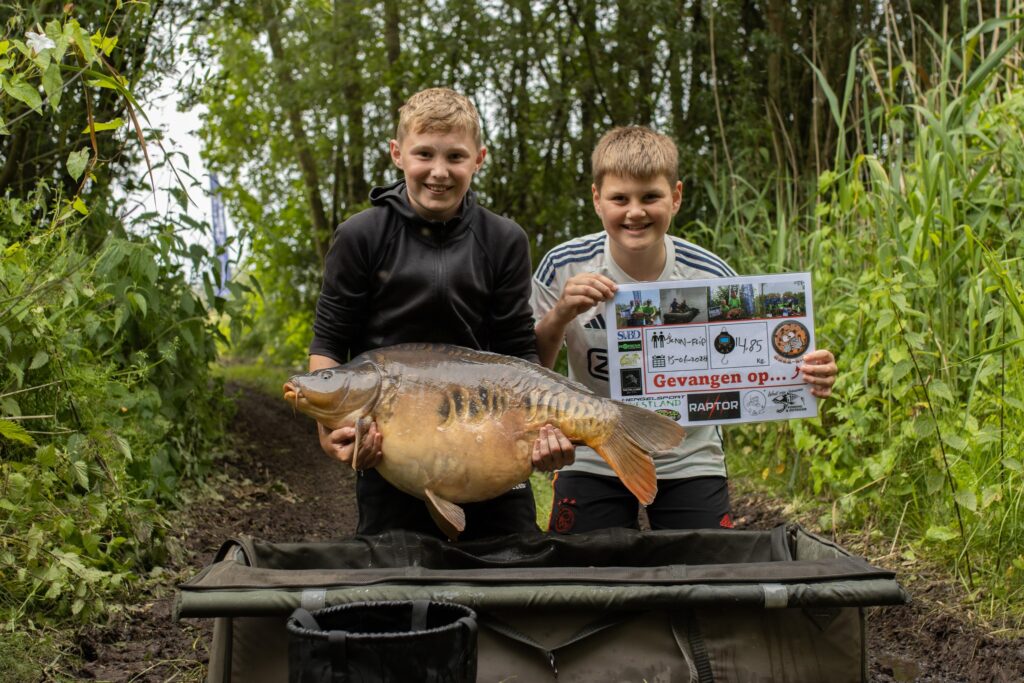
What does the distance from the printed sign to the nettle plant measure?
1.16 m

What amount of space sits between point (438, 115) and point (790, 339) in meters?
0.93

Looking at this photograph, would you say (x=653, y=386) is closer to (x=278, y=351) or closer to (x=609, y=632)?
(x=609, y=632)

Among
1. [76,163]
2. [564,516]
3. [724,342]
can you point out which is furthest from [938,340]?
[76,163]

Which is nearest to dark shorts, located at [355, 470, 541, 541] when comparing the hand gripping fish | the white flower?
the hand gripping fish

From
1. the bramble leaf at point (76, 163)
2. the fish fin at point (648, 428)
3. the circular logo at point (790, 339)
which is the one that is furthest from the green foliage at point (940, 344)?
the bramble leaf at point (76, 163)

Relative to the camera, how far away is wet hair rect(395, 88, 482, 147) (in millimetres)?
2248

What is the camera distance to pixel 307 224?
7867 mm

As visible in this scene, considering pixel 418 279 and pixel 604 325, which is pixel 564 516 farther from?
pixel 418 279

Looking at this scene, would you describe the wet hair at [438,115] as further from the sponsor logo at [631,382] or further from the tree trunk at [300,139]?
the tree trunk at [300,139]

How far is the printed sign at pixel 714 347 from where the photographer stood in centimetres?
237

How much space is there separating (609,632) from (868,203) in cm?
237

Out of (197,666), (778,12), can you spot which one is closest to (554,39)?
(778,12)

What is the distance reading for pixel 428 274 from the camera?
2318 millimetres

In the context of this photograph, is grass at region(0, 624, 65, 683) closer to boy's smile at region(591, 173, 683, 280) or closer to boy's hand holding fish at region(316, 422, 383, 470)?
boy's hand holding fish at region(316, 422, 383, 470)
